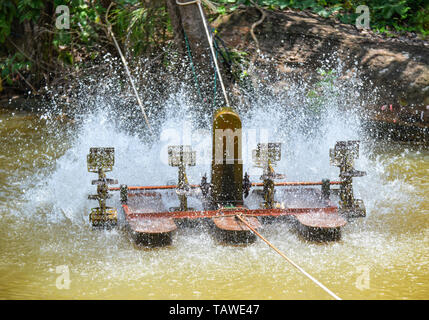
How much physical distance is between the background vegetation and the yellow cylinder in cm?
550

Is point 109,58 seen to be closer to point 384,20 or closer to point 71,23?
point 71,23

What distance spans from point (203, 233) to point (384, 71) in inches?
211

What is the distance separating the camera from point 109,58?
10289mm

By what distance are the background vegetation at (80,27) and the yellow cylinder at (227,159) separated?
5496 mm

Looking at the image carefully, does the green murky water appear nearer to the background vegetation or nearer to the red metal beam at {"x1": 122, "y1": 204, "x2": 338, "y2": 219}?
the red metal beam at {"x1": 122, "y1": 204, "x2": 338, "y2": 219}

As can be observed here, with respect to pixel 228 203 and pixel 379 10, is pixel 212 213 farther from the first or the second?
pixel 379 10

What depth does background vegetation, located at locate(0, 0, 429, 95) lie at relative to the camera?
10234mm

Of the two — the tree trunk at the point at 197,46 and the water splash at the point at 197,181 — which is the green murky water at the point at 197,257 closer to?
the water splash at the point at 197,181

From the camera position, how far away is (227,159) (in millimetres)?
4656

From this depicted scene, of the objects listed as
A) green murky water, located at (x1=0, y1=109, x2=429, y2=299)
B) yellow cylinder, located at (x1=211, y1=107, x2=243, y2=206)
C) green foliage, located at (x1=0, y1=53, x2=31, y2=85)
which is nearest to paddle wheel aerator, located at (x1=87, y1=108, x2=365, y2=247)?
yellow cylinder, located at (x1=211, y1=107, x2=243, y2=206)

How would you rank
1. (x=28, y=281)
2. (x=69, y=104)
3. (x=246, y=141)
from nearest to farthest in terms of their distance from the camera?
(x=28, y=281) → (x=246, y=141) → (x=69, y=104)

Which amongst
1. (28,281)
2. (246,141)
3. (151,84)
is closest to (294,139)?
(246,141)

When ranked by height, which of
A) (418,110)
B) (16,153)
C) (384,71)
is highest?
(384,71)

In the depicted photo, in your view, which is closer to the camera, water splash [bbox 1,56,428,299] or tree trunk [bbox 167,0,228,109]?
water splash [bbox 1,56,428,299]
